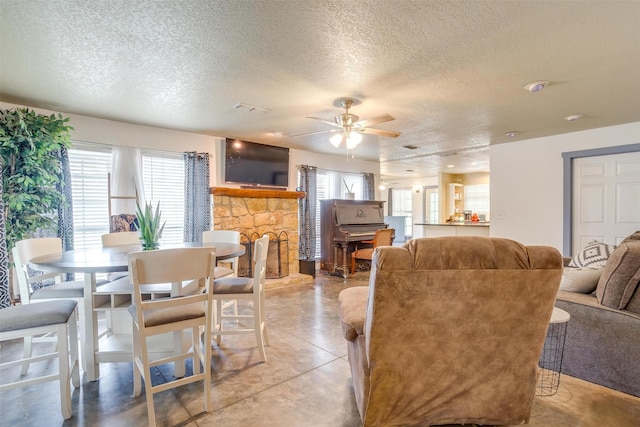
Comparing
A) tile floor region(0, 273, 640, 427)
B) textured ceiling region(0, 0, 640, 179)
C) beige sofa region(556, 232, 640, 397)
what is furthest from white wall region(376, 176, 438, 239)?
tile floor region(0, 273, 640, 427)

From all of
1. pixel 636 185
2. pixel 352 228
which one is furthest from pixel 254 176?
pixel 636 185

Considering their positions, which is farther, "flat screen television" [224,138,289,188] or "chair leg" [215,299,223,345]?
"flat screen television" [224,138,289,188]

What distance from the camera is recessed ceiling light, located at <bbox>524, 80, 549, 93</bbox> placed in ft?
9.21

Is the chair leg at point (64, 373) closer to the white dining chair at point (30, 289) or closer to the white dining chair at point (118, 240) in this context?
the white dining chair at point (30, 289)

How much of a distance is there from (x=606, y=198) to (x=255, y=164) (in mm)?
5120

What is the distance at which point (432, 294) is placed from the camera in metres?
1.39

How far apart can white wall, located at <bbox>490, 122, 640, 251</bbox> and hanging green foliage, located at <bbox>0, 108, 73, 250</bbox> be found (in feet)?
20.1

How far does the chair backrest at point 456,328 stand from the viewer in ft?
4.54

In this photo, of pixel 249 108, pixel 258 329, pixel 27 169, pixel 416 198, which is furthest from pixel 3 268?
pixel 416 198

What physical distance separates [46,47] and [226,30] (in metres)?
1.33

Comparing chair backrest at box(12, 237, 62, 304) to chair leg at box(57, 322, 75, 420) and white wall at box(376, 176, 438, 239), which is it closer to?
chair leg at box(57, 322, 75, 420)

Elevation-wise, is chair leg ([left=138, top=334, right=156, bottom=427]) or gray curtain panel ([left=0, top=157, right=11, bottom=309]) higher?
gray curtain panel ([left=0, top=157, right=11, bottom=309])

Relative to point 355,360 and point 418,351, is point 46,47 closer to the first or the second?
point 355,360

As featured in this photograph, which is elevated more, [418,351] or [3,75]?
[3,75]
